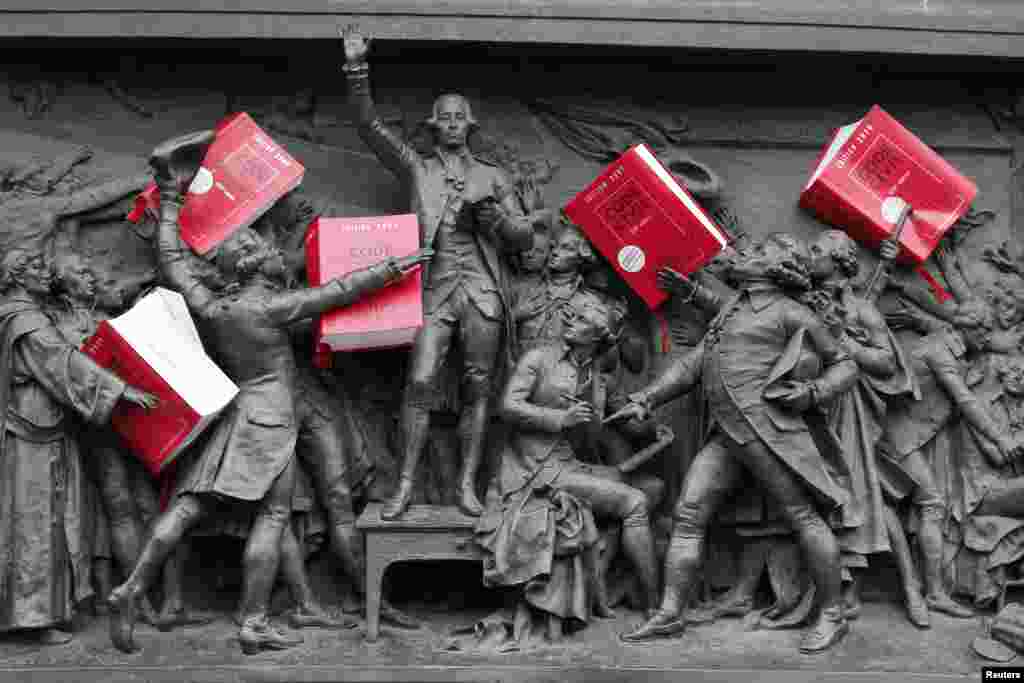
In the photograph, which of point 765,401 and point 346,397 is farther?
point 346,397

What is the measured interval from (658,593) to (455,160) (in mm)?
2601

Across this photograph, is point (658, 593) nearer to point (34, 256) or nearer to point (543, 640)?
point (543, 640)

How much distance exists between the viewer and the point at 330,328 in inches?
368

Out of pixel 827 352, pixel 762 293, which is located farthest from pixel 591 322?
pixel 827 352

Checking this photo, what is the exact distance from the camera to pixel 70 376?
918 cm

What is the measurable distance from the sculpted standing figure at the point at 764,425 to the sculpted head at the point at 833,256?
199 mm

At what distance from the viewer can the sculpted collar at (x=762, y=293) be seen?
9.41 meters

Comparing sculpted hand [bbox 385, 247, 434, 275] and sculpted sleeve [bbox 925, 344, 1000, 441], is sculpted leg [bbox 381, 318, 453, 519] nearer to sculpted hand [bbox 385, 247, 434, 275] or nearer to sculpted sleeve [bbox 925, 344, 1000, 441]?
sculpted hand [bbox 385, 247, 434, 275]

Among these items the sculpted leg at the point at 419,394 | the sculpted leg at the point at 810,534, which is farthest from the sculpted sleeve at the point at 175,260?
the sculpted leg at the point at 810,534

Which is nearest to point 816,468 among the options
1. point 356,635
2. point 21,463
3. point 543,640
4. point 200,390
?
point 543,640

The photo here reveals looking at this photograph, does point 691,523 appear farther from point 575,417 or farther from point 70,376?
point 70,376

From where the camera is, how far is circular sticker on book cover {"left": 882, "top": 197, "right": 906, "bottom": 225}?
9859 millimetres

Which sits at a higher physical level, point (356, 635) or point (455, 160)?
point (455, 160)

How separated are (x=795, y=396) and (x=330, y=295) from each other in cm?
246
